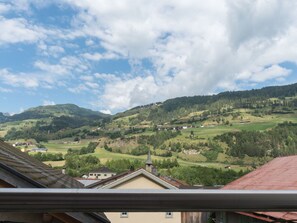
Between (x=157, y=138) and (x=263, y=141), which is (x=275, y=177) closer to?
(x=263, y=141)

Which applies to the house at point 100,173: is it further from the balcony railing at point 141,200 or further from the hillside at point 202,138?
the balcony railing at point 141,200

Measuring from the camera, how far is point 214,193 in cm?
95

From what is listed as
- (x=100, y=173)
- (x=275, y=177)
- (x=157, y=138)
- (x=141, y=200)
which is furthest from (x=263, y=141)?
(x=141, y=200)

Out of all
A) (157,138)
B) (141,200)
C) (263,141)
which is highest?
(157,138)

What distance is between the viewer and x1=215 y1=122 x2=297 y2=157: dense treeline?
120819 mm

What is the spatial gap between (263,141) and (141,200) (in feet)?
447

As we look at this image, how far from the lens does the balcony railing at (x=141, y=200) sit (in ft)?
2.96

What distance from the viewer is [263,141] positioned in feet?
428

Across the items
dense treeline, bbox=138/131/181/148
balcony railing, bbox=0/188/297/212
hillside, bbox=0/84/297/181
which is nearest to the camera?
balcony railing, bbox=0/188/297/212

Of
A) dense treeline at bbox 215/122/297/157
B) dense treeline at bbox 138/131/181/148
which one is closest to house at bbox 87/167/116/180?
dense treeline at bbox 215/122/297/157

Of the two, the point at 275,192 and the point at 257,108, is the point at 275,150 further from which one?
the point at 275,192

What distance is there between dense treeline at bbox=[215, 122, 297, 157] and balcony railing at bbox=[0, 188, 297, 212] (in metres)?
120

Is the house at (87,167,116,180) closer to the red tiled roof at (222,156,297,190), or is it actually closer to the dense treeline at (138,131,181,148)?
the dense treeline at (138,131,181,148)

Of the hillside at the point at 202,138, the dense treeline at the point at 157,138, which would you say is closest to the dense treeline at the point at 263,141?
the hillside at the point at 202,138
